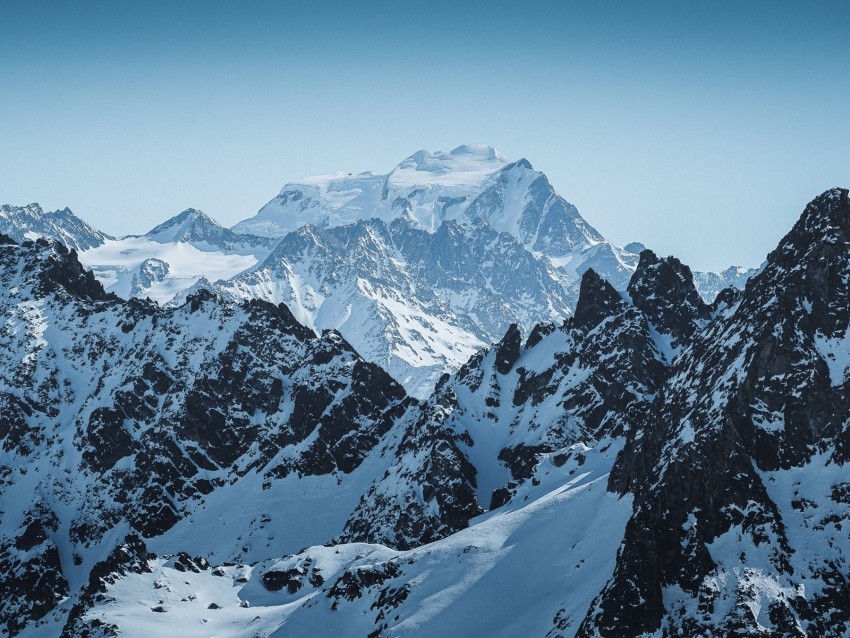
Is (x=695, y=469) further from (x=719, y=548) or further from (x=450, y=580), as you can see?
(x=450, y=580)

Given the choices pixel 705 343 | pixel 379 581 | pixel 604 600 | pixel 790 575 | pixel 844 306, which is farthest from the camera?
pixel 379 581

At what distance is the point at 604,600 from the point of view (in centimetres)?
14300

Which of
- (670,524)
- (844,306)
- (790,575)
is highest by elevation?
(844,306)

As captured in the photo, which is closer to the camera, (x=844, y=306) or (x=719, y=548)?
(x=719, y=548)

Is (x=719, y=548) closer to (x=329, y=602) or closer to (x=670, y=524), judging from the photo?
(x=670, y=524)

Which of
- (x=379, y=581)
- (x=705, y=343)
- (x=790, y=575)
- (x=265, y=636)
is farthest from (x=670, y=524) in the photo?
(x=265, y=636)

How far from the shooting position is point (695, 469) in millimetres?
146875

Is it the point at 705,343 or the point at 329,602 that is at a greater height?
the point at 705,343

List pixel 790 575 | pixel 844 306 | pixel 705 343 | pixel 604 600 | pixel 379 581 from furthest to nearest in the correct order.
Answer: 1. pixel 379 581
2. pixel 705 343
3. pixel 844 306
4. pixel 604 600
5. pixel 790 575

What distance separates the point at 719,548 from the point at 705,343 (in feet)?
155

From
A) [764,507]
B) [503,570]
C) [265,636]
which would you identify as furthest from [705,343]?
[265,636]

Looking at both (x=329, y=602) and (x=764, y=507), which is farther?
(x=329, y=602)

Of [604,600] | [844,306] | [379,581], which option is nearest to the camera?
[604,600]

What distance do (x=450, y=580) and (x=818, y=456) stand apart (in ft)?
224
